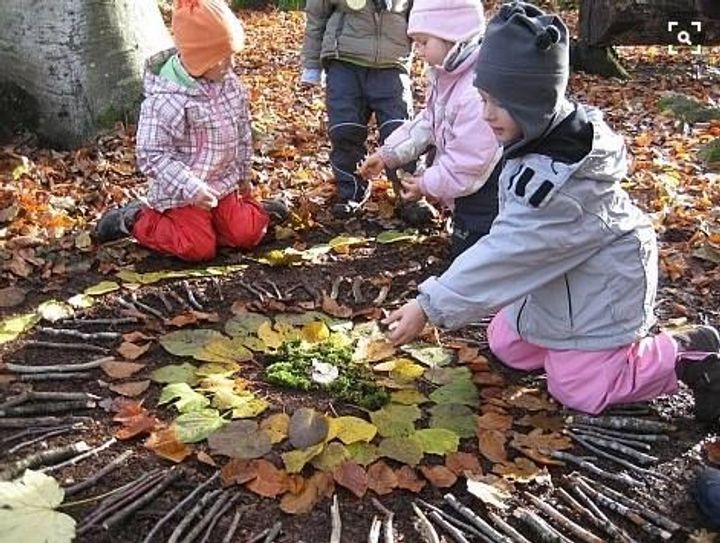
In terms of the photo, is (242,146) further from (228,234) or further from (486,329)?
(486,329)

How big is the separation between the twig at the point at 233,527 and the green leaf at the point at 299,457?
A: 21 cm

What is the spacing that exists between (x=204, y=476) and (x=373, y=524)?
1.76ft

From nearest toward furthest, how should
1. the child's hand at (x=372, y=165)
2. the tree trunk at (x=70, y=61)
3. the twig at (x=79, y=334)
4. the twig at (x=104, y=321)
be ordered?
the twig at (x=79, y=334) → the twig at (x=104, y=321) → the child's hand at (x=372, y=165) → the tree trunk at (x=70, y=61)

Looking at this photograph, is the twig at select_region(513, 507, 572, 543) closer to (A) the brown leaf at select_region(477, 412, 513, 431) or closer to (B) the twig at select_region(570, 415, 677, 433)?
(A) the brown leaf at select_region(477, 412, 513, 431)

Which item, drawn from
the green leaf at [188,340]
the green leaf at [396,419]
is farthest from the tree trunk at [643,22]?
the green leaf at [396,419]

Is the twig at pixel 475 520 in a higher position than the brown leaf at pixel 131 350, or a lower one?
lower

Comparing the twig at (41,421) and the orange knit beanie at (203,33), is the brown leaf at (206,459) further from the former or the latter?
the orange knit beanie at (203,33)

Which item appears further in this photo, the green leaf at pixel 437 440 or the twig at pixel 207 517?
the green leaf at pixel 437 440

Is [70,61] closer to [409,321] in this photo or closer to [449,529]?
[409,321]

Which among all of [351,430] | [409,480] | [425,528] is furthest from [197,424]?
[425,528]

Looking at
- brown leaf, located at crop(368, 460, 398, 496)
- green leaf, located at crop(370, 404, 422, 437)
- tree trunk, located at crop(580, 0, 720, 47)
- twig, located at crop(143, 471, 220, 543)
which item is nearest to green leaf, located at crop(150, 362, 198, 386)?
twig, located at crop(143, 471, 220, 543)

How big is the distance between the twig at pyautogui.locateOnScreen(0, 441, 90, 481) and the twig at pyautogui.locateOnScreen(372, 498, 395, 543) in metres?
0.90

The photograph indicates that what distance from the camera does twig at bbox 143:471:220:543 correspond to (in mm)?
2364

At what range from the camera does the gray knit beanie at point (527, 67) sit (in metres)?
2.69
